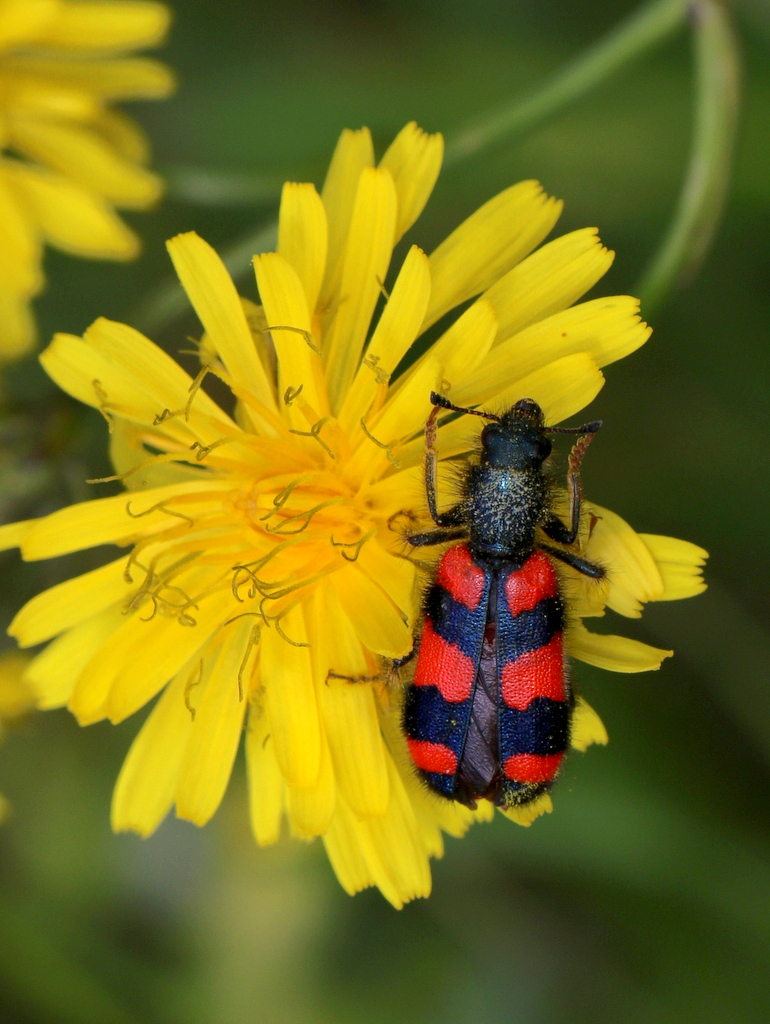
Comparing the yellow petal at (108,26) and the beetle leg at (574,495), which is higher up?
the yellow petal at (108,26)

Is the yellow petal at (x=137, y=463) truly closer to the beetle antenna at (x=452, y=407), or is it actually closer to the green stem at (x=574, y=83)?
the beetle antenna at (x=452, y=407)

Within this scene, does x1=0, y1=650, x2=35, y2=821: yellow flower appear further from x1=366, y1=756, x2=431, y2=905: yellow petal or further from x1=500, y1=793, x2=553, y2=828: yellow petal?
x1=500, y1=793, x2=553, y2=828: yellow petal

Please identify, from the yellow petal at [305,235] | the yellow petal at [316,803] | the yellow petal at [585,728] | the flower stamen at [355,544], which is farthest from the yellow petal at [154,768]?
→ the yellow petal at [305,235]

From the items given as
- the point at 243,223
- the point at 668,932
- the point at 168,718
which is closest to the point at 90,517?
the point at 168,718

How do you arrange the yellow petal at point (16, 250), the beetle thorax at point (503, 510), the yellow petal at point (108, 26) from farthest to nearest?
the yellow petal at point (108, 26) < the yellow petal at point (16, 250) < the beetle thorax at point (503, 510)

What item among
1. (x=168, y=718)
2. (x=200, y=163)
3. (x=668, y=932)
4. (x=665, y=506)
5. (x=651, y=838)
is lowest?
(x=668, y=932)

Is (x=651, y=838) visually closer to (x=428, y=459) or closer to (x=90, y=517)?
(x=428, y=459)

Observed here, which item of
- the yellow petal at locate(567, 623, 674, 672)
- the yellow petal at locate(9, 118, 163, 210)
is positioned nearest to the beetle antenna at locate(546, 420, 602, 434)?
the yellow petal at locate(567, 623, 674, 672)

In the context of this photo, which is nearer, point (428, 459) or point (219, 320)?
point (428, 459)
